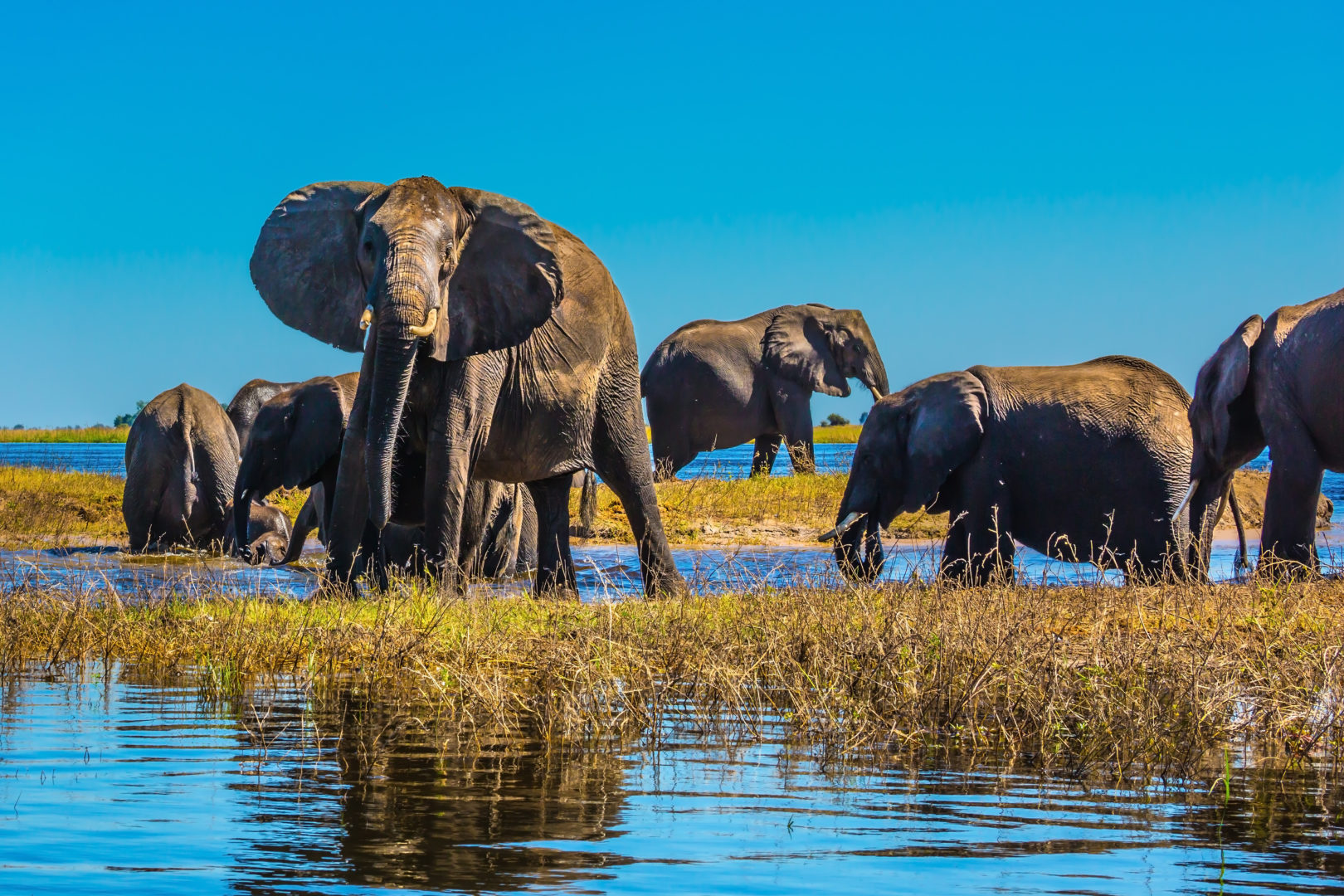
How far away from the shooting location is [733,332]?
83.9 feet

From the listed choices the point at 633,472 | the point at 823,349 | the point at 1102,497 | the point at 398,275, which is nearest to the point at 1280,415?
the point at 1102,497

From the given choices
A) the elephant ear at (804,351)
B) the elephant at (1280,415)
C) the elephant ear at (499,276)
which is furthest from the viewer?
the elephant ear at (804,351)

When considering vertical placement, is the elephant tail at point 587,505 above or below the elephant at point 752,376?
below

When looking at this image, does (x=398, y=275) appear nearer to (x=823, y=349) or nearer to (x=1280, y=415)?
(x=1280, y=415)

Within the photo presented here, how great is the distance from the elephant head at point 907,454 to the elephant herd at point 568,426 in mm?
18

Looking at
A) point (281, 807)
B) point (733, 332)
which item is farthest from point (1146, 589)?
point (733, 332)

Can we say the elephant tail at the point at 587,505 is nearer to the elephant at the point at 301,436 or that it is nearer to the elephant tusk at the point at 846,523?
the elephant at the point at 301,436

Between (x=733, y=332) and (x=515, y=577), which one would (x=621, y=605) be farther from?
(x=733, y=332)

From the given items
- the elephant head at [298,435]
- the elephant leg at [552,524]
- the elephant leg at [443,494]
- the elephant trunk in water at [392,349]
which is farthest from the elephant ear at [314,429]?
the elephant trunk in water at [392,349]

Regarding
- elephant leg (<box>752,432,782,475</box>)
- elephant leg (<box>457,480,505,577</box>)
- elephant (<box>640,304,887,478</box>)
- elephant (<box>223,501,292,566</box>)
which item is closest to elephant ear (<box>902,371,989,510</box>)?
elephant leg (<box>457,480,505,577</box>)

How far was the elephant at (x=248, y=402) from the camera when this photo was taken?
1722cm

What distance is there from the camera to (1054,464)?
11391 mm

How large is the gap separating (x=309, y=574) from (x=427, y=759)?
837 cm

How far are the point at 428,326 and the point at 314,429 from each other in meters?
4.07
